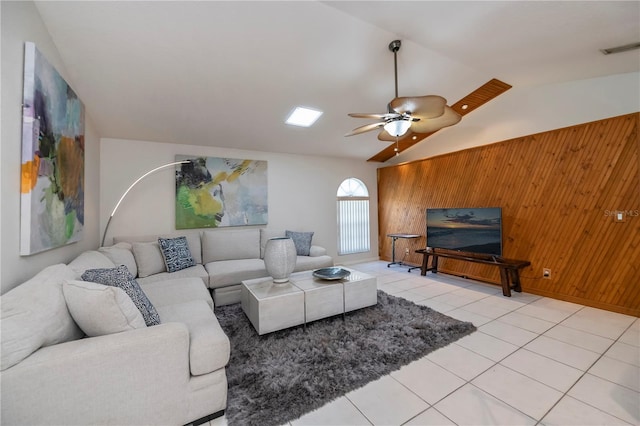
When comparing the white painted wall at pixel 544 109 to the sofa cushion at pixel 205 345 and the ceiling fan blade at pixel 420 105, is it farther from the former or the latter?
the sofa cushion at pixel 205 345

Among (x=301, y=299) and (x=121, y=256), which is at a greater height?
(x=121, y=256)

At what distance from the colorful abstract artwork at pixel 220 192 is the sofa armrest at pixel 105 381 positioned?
120 inches

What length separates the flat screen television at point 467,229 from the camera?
3883 mm

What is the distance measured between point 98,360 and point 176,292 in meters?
Result: 1.35

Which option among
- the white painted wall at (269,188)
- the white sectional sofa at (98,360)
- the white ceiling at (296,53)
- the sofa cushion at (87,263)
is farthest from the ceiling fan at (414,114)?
the sofa cushion at (87,263)

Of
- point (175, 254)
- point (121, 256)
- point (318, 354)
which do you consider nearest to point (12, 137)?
point (121, 256)

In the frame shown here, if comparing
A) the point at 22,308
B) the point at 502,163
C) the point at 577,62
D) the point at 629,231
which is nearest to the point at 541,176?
the point at 502,163

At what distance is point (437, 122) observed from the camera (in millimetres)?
2795

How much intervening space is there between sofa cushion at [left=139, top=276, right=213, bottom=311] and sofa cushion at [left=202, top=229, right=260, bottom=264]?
44.1 inches

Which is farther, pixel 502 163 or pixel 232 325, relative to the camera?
pixel 502 163

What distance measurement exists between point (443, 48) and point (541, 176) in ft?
7.97

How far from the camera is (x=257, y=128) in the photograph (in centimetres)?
401

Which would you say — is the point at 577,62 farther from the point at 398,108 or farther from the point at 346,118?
the point at 346,118

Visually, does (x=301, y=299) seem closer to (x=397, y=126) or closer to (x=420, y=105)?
(x=397, y=126)
